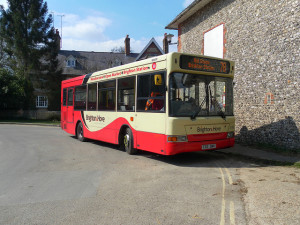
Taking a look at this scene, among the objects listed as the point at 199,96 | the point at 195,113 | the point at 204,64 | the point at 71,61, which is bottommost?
the point at 195,113

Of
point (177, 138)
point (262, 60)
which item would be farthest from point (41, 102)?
point (177, 138)

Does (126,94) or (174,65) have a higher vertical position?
(174,65)

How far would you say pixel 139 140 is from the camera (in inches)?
356

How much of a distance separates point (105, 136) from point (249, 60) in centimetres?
667

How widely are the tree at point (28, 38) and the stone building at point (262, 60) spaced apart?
29.8 metres

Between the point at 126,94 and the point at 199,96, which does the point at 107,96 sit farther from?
the point at 199,96

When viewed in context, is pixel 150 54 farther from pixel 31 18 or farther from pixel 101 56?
pixel 31 18

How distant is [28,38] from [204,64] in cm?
3600

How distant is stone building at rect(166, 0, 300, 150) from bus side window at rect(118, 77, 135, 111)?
527cm

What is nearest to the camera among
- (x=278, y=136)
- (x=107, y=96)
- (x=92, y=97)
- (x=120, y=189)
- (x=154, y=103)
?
(x=120, y=189)

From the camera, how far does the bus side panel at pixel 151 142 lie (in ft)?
26.3

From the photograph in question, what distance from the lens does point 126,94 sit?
32.1 ft

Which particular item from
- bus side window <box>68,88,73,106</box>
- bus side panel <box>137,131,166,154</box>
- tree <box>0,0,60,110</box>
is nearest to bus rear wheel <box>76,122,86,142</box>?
bus side window <box>68,88,73,106</box>

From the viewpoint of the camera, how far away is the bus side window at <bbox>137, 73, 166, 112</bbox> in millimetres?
8016
